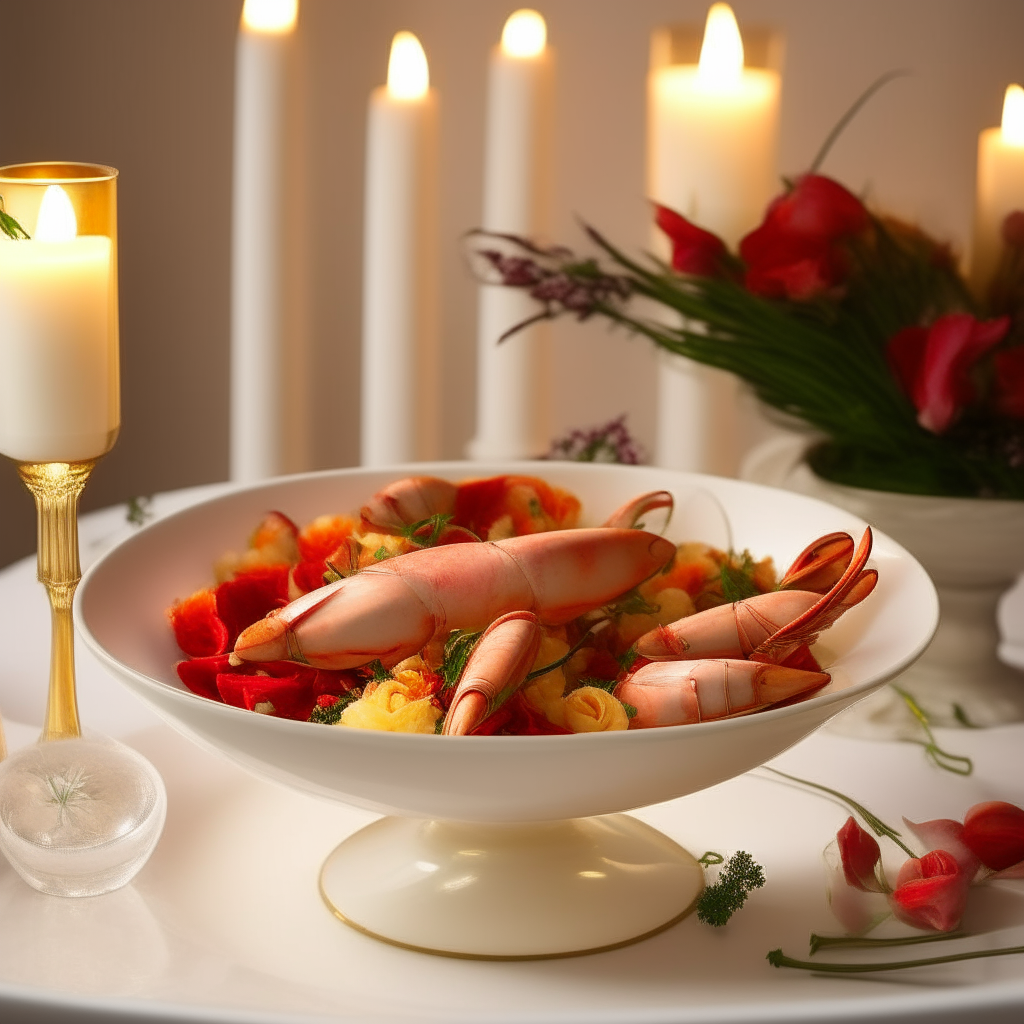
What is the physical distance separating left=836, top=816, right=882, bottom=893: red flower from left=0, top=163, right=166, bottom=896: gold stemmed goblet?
10.6 inches

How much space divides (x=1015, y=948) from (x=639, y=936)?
134 mm

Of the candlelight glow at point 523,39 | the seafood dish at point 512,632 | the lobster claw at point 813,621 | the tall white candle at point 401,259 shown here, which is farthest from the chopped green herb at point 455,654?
the candlelight glow at point 523,39

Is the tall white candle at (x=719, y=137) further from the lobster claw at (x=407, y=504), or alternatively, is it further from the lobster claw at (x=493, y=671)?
the lobster claw at (x=493, y=671)

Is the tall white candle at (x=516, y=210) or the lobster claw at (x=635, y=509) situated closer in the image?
the lobster claw at (x=635, y=509)

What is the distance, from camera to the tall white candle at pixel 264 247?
1023mm

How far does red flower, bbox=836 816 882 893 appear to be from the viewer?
0.52m

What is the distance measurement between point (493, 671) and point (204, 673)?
13 centimetres

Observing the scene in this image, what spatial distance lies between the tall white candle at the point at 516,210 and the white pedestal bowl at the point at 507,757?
0.38 metres

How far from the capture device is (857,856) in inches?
20.5

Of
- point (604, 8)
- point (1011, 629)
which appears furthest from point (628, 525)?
point (604, 8)

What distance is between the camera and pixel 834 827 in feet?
2.02

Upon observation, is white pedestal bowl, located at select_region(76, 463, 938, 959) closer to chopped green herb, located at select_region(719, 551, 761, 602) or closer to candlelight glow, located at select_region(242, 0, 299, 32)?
chopped green herb, located at select_region(719, 551, 761, 602)

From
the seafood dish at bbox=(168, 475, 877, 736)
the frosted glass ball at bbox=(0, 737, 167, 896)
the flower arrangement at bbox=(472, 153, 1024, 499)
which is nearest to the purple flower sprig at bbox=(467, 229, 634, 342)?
the flower arrangement at bbox=(472, 153, 1024, 499)

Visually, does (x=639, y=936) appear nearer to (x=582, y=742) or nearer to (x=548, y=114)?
(x=582, y=742)
